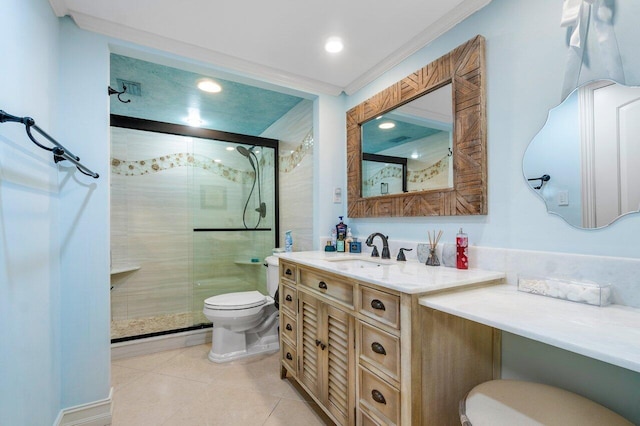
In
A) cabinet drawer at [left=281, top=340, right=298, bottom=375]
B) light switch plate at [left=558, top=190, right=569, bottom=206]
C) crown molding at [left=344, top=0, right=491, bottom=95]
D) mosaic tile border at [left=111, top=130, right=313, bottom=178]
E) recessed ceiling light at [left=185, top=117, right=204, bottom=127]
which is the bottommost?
cabinet drawer at [left=281, top=340, right=298, bottom=375]

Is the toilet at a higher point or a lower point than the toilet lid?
lower

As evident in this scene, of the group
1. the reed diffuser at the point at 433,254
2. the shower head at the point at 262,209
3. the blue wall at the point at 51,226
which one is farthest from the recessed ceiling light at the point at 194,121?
the reed diffuser at the point at 433,254

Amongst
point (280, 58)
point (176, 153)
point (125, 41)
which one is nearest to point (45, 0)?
point (125, 41)

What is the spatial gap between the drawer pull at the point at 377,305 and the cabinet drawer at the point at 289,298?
714 mm

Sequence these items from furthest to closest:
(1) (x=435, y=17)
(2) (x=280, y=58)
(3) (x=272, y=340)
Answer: (3) (x=272, y=340)
(2) (x=280, y=58)
(1) (x=435, y=17)

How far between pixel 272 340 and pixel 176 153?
2.13 m

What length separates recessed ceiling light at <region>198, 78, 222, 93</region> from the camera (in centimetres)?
237

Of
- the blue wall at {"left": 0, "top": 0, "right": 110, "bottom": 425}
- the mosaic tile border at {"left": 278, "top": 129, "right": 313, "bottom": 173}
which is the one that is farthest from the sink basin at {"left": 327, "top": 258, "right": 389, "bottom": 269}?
the blue wall at {"left": 0, "top": 0, "right": 110, "bottom": 425}

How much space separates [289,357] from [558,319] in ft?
5.09

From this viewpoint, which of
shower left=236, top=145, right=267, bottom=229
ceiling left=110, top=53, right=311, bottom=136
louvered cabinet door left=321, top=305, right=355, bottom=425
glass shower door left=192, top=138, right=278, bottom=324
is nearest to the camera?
louvered cabinet door left=321, top=305, right=355, bottom=425

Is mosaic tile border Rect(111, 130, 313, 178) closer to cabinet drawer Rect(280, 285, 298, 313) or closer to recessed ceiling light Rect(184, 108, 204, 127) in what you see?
recessed ceiling light Rect(184, 108, 204, 127)

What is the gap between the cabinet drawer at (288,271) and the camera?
6.16ft

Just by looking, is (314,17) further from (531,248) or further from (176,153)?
(176,153)

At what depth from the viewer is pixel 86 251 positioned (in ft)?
5.39
